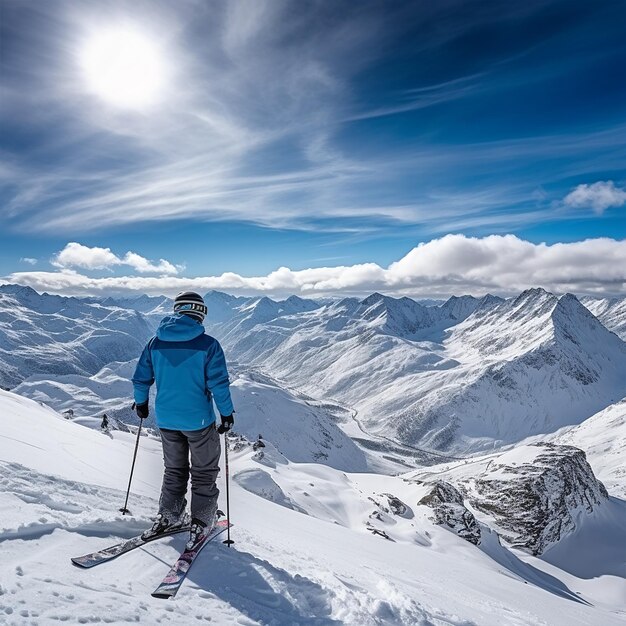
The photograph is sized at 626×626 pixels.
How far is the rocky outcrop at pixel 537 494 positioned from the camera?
61.9 m

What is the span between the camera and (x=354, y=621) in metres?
5.16

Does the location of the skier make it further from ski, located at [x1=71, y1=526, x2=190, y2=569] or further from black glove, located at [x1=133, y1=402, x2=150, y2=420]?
black glove, located at [x1=133, y1=402, x2=150, y2=420]

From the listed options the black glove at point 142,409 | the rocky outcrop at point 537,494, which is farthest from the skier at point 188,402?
the rocky outcrop at point 537,494

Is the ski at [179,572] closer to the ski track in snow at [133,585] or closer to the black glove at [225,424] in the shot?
the ski track in snow at [133,585]

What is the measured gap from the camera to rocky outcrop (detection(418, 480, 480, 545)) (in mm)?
47500

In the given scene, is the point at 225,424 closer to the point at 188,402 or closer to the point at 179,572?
the point at 188,402

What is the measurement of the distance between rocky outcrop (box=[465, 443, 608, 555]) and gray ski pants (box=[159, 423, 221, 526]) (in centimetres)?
6842

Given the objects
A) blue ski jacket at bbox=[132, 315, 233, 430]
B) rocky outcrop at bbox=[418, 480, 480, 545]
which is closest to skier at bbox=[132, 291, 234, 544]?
blue ski jacket at bbox=[132, 315, 233, 430]

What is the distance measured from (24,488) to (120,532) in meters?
1.77

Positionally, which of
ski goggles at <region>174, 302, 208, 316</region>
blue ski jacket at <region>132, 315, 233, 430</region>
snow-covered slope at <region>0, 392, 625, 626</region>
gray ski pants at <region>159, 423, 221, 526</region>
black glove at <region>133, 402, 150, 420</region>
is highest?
ski goggles at <region>174, 302, 208, 316</region>

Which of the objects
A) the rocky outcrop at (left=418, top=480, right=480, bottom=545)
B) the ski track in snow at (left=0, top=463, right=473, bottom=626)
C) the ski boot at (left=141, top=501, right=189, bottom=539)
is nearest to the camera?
the ski track in snow at (left=0, top=463, right=473, bottom=626)

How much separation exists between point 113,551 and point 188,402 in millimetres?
2204

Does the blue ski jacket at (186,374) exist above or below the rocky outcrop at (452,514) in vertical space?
above

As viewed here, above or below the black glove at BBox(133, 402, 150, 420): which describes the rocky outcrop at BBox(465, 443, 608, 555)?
below
